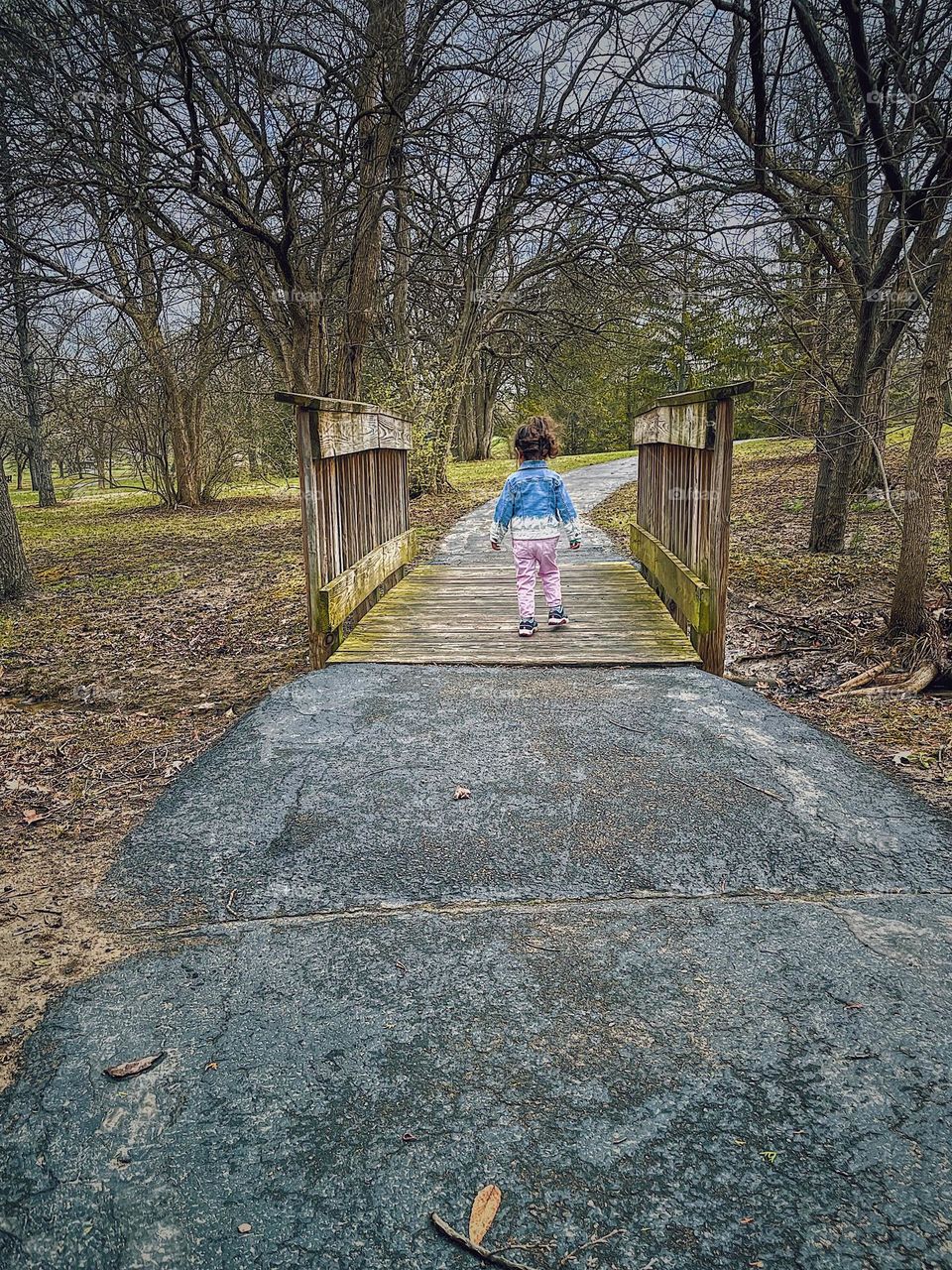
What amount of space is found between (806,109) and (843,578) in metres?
4.81

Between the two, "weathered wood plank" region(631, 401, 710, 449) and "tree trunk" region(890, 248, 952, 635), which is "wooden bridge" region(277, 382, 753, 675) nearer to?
"weathered wood plank" region(631, 401, 710, 449)

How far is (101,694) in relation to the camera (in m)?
5.38

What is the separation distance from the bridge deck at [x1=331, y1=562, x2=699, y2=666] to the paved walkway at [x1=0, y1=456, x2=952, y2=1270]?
1.75 metres

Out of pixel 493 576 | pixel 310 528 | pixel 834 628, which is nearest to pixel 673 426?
pixel 834 628

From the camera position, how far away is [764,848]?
295cm

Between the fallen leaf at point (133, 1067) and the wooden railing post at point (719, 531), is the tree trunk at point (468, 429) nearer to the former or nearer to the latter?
the wooden railing post at point (719, 531)

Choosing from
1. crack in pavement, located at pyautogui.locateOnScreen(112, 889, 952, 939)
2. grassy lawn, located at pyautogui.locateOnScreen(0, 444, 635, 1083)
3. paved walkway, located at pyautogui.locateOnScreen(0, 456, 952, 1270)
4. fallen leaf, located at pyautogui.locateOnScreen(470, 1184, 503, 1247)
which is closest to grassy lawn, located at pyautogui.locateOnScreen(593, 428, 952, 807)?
paved walkway, located at pyautogui.locateOnScreen(0, 456, 952, 1270)

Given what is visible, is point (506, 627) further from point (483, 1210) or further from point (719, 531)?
point (483, 1210)

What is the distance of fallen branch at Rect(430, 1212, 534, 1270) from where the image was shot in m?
1.50

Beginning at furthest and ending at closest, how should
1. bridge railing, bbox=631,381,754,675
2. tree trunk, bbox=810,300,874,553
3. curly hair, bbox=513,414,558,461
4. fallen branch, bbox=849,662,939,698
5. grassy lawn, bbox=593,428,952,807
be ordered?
tree trunk, bbox=810,300,874,553
curly hair, bbox=513,414,558,461
bridge railing, bbox=631,381,754,675
fallen branch, bbox=849,662,939,698
grassy lawn, bbox=593,428,952,807

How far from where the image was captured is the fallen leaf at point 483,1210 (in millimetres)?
1553

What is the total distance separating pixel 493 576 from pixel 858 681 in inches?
153

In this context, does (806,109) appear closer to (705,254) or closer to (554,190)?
(705,254)

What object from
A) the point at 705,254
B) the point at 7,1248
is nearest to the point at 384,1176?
the point at 7,1248
